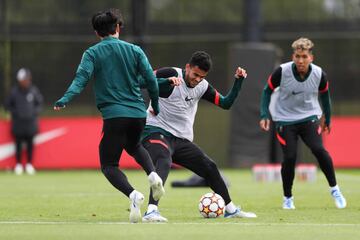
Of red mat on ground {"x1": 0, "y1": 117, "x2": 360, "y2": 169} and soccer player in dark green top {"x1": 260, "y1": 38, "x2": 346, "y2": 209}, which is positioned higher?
soccer player in dark green top {"x1": 260, "y1": 38, "x2": 346, "y2": 209}

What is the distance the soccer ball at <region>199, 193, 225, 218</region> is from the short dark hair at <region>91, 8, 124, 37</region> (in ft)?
6.65

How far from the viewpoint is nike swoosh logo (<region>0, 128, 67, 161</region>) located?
75.1ft

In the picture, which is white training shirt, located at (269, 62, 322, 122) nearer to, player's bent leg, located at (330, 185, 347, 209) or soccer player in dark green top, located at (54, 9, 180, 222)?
player's bent leg, located at (330, 185, 347, 209)

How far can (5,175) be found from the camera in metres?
21.4

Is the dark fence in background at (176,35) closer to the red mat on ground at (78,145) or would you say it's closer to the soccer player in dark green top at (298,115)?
the red mat on ground at (78,145)

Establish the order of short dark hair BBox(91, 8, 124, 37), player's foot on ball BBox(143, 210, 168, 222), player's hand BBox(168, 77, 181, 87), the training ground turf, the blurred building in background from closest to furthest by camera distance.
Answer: the training ground turf → short dark hair BBox(91, 8, 124, 37) → player's foot on ball BBox(143, 210, 168, 222) → player's hand BBox(168, 77, 181, 87) → the blurred building in background

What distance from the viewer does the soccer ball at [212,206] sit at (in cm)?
1093

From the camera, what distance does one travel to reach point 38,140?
23016 millimetres

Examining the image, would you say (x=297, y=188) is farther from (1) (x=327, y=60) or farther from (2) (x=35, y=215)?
(1) (x=327, y=60)

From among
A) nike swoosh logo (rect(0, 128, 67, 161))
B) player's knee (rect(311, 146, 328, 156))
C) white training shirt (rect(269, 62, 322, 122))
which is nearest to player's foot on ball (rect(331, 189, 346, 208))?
player's knee (rect(311, 146, 328, 156))

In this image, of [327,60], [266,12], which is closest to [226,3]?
[266,12]

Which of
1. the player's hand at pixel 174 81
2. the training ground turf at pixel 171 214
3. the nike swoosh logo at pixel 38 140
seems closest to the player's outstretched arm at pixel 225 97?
the player's hand at pixel 174 81

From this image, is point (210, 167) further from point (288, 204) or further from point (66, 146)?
point (66, 146)

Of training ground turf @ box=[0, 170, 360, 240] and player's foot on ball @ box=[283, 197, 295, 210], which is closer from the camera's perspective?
training ground turf @ box=[0, 170, 360, 240]
